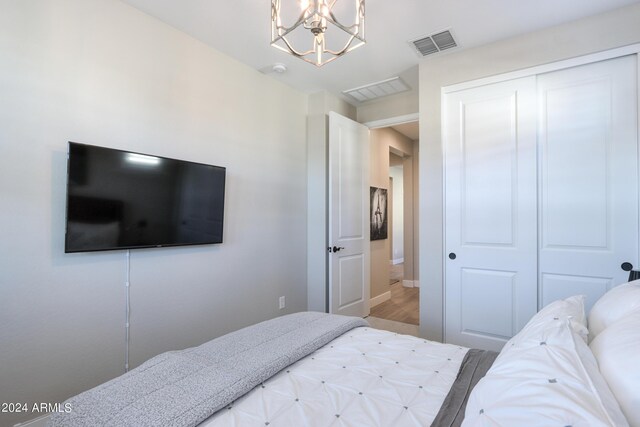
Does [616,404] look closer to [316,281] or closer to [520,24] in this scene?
[520,24]

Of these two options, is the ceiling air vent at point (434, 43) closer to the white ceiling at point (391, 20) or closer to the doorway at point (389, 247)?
the white ceiling at point (391, 20)

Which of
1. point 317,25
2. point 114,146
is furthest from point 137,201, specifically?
point 317,25

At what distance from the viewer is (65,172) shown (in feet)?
6.21

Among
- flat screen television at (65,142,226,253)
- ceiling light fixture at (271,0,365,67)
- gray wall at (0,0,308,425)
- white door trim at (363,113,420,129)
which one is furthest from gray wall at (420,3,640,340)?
flat screen television at (65,142,226,253)

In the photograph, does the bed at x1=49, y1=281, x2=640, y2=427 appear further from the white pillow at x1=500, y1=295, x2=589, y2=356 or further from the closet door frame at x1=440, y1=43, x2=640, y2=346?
the closet door frame at x1=440, y1=43, x2=640, y2=346

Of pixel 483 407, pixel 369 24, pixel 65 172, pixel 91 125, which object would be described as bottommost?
pixel 483 407

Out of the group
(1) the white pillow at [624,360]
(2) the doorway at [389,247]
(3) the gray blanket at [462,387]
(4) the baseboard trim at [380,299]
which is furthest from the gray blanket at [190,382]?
(4) the baseboard trim at [380,299]

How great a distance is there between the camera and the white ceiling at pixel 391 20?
218 cm

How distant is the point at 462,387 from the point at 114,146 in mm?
2378

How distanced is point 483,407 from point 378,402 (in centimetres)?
40

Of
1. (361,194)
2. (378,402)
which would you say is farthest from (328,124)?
(378,402)

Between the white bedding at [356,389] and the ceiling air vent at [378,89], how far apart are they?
275 cm

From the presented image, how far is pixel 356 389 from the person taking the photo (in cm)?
117

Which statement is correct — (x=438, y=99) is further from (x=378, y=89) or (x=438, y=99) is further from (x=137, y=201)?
(x=137, y=201)
